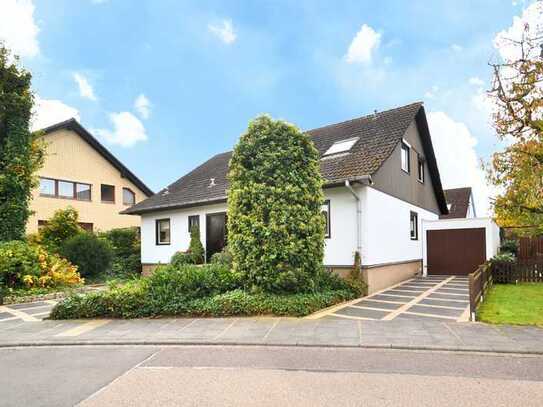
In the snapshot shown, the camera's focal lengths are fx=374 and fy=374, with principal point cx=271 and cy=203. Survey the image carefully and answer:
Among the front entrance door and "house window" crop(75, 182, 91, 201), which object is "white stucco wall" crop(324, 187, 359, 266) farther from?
"house window" crop(75, 182, 91, 201)

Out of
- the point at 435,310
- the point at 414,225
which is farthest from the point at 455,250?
the point at 435,310

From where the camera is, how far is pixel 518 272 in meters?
12.9

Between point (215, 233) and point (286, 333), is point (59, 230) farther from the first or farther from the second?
point (286, 333)

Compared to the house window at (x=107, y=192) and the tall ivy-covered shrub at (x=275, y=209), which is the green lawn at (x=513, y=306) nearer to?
the tall ivy-covered shrub at (x=275, y=209)

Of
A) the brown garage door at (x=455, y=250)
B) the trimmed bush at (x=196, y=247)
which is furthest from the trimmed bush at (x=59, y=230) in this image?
the brown garage door at (x=455, y=250)

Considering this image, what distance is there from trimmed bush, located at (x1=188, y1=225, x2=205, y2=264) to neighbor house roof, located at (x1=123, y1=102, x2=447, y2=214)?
115 centimetres

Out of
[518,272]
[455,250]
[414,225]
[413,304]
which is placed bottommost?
[413,304]

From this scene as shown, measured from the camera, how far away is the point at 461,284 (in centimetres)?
1262

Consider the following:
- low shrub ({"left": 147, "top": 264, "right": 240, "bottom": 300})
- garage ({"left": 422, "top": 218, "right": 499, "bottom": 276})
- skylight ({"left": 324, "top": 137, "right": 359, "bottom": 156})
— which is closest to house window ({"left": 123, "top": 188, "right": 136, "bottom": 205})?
skylight ({"left": 324, "top": 137, "right": 359, "bottom": 156})

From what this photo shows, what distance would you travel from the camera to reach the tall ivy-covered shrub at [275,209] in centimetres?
857

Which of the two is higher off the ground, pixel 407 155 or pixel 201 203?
pixel 407 155

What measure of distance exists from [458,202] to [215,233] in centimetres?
2263

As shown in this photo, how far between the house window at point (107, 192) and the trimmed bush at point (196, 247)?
1179cm

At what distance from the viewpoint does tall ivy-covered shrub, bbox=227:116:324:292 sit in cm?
857
